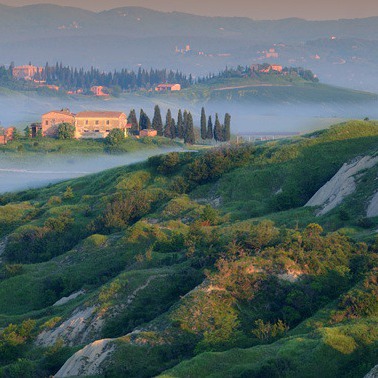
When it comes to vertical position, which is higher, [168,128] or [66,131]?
[168,128]

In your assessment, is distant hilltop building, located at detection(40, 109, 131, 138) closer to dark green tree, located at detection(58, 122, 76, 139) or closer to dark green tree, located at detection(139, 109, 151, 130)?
dark green tree, located at detection(58, 122, 76, 139)

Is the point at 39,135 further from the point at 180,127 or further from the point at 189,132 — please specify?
the point at 189,132

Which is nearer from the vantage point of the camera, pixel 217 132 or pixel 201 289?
pixel 201 289

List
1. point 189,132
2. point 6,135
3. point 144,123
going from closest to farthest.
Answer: point 189,132, point 6,135, point 144,123

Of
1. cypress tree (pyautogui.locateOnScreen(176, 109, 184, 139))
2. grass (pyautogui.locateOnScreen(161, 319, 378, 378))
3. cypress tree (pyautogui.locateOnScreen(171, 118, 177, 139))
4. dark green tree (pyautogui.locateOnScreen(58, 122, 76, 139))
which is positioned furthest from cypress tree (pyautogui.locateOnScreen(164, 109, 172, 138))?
grass (pyautogui.locateOnScreen(161, 319, 378, 378))

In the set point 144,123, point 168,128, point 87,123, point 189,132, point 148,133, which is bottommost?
point 148,133

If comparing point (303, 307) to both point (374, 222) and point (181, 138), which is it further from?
point (181, 138)

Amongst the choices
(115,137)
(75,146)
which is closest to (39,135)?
(75,146)

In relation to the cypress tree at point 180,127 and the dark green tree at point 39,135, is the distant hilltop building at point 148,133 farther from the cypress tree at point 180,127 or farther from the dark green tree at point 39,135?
the dark green tree at point 39,135
